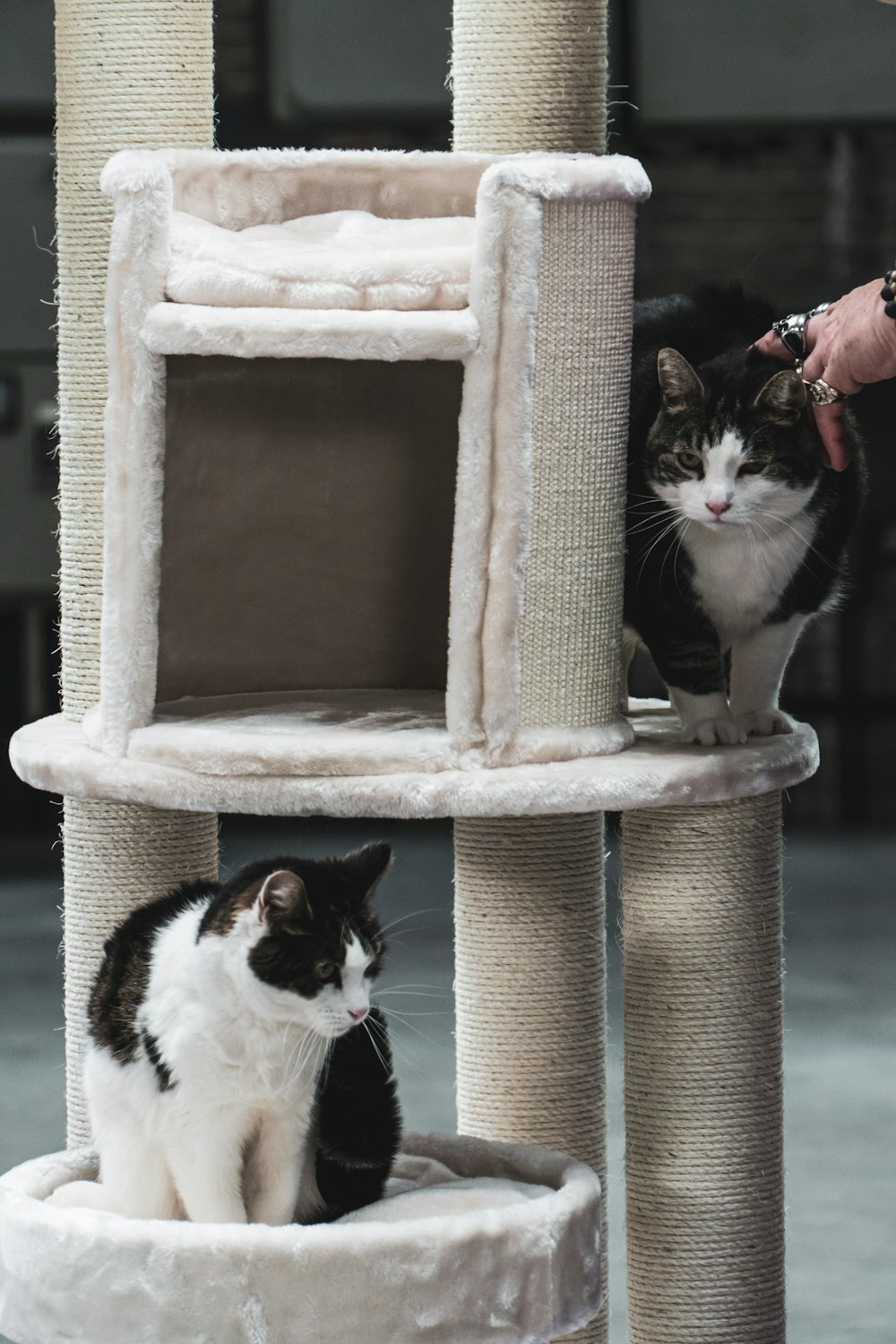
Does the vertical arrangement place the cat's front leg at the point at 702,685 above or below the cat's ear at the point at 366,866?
above

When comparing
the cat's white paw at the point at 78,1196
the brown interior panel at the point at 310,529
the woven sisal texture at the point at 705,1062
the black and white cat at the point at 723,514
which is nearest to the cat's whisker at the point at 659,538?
the black and white cat at the point at 723,514

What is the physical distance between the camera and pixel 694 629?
194 centimetres

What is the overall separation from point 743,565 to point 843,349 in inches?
10.2

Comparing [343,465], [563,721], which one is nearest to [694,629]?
[563,721]

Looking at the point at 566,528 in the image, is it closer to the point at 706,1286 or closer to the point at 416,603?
the point at 416,603

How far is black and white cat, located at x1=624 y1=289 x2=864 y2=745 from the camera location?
1.85 metres

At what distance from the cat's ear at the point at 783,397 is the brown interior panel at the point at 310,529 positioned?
51cm

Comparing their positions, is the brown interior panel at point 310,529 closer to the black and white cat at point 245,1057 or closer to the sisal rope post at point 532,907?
the sisal rope post at point 532,907

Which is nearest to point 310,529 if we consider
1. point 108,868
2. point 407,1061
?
point 108,868

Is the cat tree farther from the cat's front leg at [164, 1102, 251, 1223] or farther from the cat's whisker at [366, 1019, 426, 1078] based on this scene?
the cat's whisker at [366, 1019, 426, 1078]

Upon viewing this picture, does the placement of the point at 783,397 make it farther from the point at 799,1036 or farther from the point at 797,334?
the point at 799,1036

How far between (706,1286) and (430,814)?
67 centimetres

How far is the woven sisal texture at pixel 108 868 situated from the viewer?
6.95 ft

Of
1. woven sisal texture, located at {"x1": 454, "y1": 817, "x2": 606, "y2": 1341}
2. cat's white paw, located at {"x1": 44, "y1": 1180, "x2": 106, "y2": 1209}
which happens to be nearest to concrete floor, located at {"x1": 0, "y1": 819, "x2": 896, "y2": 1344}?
woven sisal texture, located at {"x1": 454, "y1": 817, "x2": 606, "y2": 1341}
